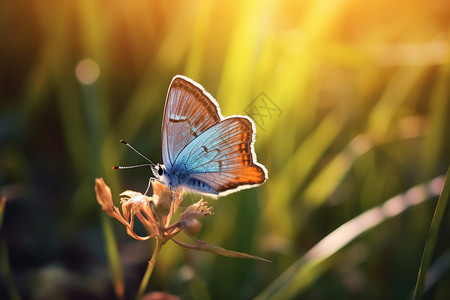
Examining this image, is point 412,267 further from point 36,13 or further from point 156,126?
point 36,13

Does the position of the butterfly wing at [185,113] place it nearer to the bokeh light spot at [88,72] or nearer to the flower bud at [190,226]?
the flower bud at [190,226]

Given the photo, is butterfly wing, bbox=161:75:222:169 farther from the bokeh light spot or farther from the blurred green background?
the bokeh light spot

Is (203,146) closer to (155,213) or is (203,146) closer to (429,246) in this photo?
(155,213)

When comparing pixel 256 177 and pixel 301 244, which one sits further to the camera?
pixel 301 244

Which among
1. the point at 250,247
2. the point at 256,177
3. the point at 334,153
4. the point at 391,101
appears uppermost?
the point at 391,101

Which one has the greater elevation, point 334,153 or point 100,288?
point 334,153

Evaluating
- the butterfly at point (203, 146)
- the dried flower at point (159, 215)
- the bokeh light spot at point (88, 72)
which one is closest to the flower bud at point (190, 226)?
Answer: the dried flower at point (159, 215)

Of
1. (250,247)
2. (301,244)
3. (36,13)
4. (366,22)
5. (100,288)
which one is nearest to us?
(250,247)

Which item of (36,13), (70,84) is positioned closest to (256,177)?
(70,84)
